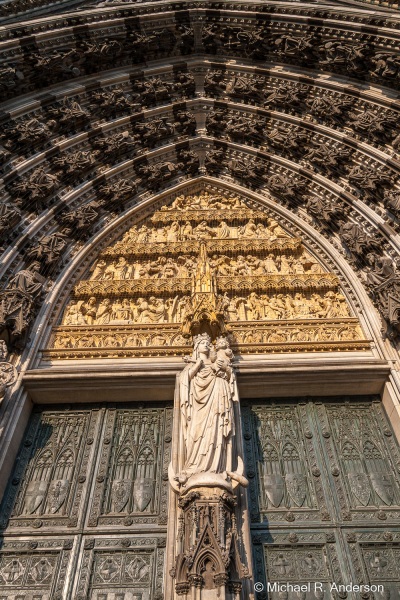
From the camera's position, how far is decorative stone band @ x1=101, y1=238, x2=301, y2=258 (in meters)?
7.58

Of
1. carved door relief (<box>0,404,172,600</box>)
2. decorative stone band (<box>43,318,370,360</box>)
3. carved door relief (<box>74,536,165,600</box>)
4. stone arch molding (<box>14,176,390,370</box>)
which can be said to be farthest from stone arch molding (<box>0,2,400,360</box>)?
carved door relief (<box>74,536,165,600</box>)

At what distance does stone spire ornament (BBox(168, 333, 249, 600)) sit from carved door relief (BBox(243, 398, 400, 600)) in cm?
66

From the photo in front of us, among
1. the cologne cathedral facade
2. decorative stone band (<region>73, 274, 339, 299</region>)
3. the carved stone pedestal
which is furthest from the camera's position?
decorative stone band (<region>73, 274, 339, 299</region>)

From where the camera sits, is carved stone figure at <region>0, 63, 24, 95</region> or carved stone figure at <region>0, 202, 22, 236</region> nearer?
carved stone figure at <region>0, 202, 22, 236</region>

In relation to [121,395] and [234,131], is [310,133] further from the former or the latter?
[121,395]

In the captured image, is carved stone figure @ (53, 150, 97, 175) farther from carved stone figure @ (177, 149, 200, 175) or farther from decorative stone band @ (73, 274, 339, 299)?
decorative stone band @ (73, 274, 339, 299)

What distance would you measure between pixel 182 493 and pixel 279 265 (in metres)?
4.33

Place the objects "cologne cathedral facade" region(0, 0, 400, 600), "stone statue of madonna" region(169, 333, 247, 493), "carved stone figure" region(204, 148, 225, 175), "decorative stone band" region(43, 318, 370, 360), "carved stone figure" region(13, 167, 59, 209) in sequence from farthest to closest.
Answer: "carved stone figure" region(204, 148, 225, 175) → "carved stone figure" region(13, 167, 59, 209) → "decorative stone band" region(43, 318, 370, 360) → "cologne cathedral facade" region(0, 0, 400, 600) → "stone statue of madonna" region(169, 333, 247, 493)

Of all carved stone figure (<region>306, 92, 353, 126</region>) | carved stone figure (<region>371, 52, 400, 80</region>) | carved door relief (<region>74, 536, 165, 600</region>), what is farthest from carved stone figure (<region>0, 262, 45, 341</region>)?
carved stone figure (<region>371, 52, 400, 80</region>)

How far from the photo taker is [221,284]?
6945 millimetres

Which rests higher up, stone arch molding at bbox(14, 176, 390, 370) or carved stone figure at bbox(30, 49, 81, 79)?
carved stone figure at bbox(30, 49, 81, 79)

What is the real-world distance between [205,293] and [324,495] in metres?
2.75

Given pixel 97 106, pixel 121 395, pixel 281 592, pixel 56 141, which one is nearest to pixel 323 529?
pixel 281 592

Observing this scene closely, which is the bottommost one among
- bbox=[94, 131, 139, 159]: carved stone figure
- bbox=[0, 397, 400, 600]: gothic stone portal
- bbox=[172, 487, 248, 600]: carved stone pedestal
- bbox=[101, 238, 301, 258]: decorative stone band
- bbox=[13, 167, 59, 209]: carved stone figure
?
bbox=[172, 487, 248, 600]: carved stone pedestal
